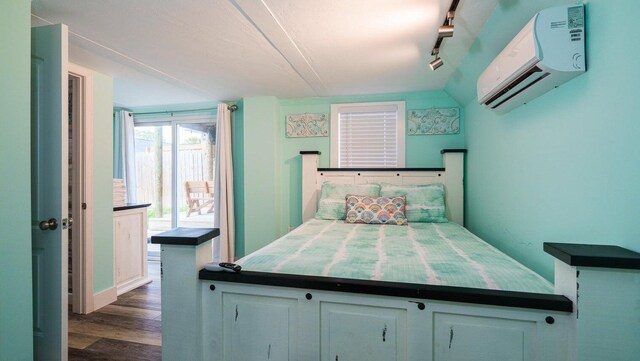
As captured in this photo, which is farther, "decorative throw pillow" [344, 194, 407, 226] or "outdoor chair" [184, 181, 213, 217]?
"outdoor chair" [184, 181, 213, 217]

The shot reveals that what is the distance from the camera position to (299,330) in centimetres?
122

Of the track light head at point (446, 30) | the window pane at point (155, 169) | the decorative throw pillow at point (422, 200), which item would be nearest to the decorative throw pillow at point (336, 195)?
the decorative throw pillow at point (422, 200)

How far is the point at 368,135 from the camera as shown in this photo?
3.52m

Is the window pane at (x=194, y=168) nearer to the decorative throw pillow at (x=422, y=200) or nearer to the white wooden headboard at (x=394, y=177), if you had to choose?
the white wooden headboard at (x=394, y=177)

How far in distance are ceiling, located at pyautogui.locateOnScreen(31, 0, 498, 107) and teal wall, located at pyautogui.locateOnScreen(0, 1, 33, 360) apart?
0.43 m

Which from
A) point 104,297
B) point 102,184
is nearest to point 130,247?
point 104,297

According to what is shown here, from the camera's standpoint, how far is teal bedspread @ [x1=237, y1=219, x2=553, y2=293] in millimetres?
1222

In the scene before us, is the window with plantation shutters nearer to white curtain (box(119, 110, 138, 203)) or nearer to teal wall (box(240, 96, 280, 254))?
teal wall (box(240, 96, 280, 254))

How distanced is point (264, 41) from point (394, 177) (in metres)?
2.08

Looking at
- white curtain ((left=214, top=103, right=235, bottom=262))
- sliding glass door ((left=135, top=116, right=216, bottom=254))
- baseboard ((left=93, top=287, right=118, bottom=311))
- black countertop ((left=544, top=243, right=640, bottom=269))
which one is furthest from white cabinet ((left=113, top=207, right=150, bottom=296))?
black countertop ((left=544, top=243, right=640, bottom=269))

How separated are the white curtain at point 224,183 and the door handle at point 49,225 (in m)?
2.05

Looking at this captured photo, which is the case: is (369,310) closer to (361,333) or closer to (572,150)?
(361,333)

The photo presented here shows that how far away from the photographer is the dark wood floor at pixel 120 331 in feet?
6.08

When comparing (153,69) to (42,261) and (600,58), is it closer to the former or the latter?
(42,261)
